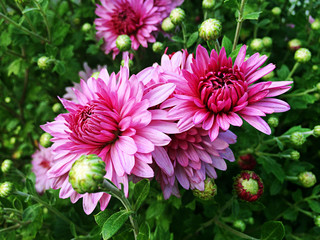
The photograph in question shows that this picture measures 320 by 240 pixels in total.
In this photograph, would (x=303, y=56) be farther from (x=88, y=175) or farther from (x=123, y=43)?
(x=88, y=175)

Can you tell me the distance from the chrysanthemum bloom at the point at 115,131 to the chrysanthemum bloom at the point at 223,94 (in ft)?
0.20

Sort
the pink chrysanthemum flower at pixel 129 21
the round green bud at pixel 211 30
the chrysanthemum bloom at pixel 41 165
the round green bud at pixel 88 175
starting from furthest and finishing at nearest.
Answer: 1. the chrysanthemum bloom at pixel 41 165
2. the pink chrysanthemum flower at pixel 129 21
3. the round green bud at pixel 211 30
4. the round green bud at pixel 88 175

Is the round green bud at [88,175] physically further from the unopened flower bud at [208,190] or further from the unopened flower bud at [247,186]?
the unopened flower bud at [247,186]

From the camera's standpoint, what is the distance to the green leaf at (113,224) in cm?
75

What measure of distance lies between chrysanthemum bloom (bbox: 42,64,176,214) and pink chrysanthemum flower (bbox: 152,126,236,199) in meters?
0.06

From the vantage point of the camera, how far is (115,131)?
85 centimetres

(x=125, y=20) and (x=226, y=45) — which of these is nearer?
(x=226, y=45)

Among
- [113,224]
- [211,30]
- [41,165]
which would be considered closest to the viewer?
[113,224]

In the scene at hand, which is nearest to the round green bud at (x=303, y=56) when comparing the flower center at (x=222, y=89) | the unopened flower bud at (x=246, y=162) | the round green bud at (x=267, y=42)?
the round green bud at (x=267, y=42)

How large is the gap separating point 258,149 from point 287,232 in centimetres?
46

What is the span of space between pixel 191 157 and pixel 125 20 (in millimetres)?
806

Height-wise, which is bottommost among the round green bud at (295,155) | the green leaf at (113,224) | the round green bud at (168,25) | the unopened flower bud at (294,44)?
the round green bud at (295,155)

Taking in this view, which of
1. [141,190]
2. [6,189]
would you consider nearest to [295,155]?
[141,190]

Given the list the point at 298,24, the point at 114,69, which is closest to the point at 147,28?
the point at 114,69
